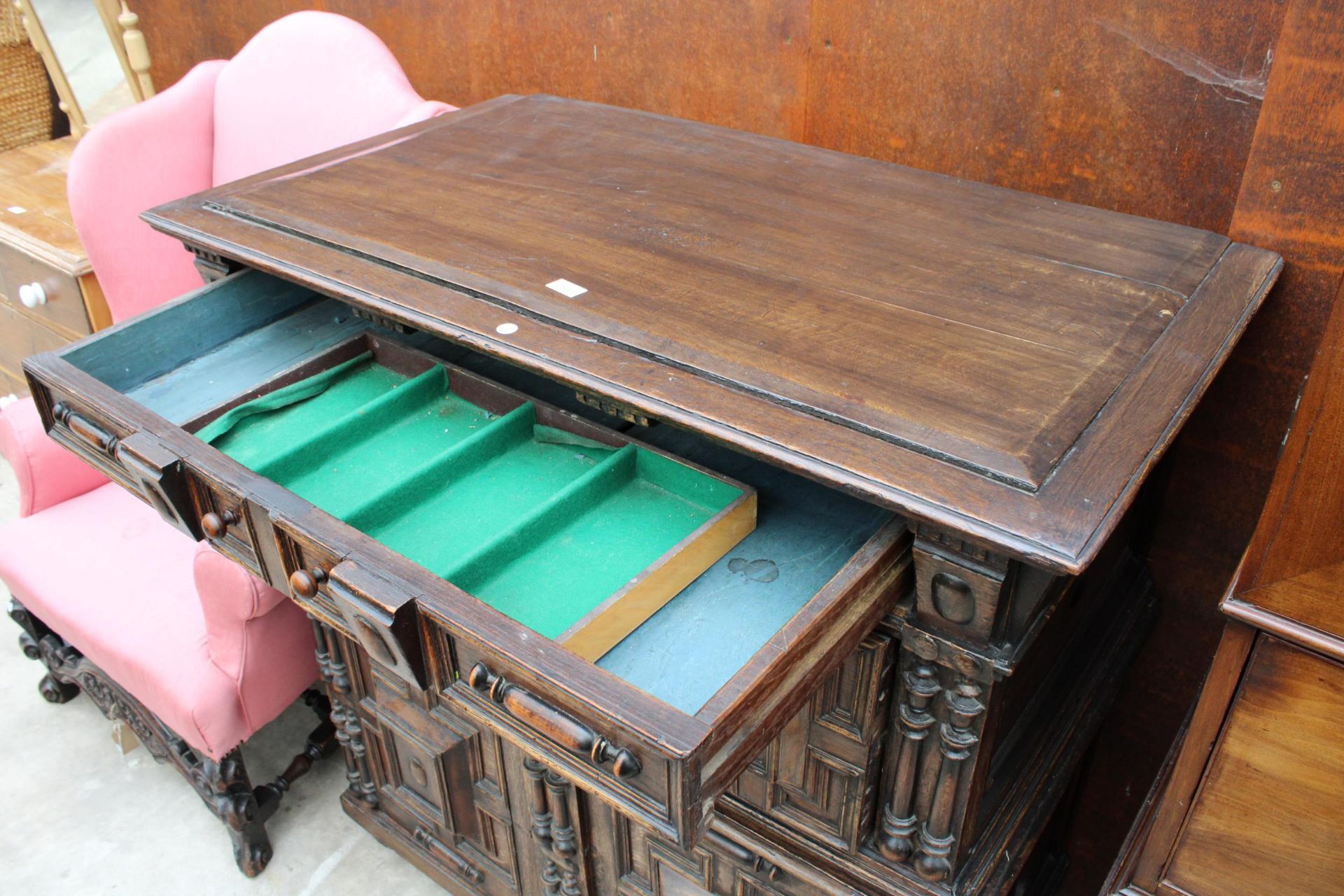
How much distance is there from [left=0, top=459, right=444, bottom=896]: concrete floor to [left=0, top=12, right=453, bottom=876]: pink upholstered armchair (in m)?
0.07

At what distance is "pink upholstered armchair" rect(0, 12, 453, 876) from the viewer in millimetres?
1541

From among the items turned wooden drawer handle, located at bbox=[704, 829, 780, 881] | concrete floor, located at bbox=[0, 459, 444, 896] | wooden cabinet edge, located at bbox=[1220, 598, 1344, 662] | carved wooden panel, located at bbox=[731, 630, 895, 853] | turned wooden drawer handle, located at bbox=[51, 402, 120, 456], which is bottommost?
concrete floor, located at bbox=[0, 459, 444, 896]

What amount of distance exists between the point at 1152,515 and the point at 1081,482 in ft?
2.13

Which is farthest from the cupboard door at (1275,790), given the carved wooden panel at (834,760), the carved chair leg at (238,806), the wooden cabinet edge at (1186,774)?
the carved chair leg at (238,806)

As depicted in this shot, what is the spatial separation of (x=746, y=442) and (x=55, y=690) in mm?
1767

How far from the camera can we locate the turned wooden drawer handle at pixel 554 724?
768mm

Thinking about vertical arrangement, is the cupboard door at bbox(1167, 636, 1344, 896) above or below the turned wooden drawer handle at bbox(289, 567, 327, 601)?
below

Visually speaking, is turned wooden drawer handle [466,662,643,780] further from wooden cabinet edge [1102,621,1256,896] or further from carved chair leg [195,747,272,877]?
carved chair leg [195,747,272,877]

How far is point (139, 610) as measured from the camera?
1606mm

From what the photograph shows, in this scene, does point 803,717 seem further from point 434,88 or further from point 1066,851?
point 434,88

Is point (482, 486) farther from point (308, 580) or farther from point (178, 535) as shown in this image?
point (178, 535)

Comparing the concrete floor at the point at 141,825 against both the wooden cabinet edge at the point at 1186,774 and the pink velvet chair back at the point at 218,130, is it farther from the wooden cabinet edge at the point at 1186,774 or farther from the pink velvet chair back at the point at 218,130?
the wooden cabinet edge at the point at 1186,774

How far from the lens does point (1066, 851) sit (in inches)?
65.6

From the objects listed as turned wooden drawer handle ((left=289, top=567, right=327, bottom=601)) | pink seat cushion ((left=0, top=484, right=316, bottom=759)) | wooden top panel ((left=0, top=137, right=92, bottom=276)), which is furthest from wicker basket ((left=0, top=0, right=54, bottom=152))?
turned wooden drawer handle ((left=289, top=567, right=327, bottom=601))
